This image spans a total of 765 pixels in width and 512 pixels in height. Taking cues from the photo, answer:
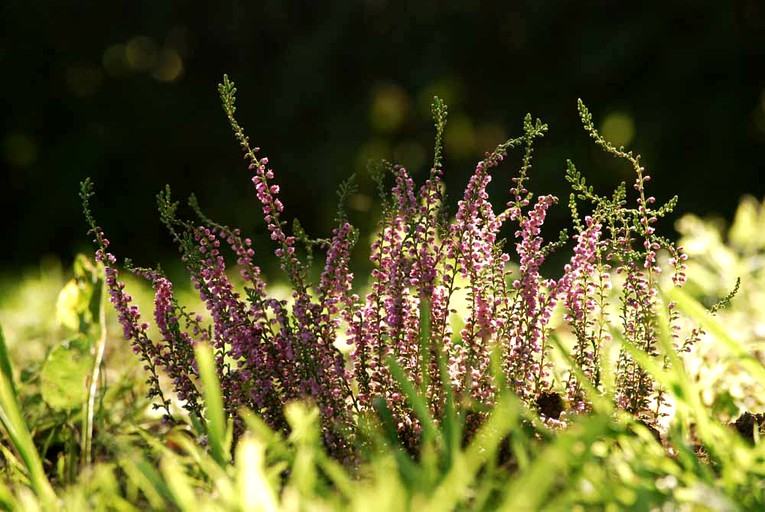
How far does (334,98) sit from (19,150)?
3070 millimetres

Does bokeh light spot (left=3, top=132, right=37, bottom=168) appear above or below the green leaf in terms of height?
above

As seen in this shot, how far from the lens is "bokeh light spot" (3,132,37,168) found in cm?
855

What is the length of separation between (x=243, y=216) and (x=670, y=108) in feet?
11.9

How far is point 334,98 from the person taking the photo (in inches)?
313

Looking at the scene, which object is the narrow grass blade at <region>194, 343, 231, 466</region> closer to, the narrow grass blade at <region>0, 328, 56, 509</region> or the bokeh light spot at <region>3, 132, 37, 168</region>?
the narrow grass blade at <region>0, 328, 56, 509</region>

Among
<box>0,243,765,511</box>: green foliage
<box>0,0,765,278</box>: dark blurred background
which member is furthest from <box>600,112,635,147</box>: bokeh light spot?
<box>0,243,765,511</box>: green foliage

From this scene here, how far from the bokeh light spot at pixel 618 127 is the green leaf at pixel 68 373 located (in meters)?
5.61

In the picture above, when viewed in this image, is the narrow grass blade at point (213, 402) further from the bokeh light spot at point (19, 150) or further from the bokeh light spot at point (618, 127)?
the bokeh light spot at point (19, 150)

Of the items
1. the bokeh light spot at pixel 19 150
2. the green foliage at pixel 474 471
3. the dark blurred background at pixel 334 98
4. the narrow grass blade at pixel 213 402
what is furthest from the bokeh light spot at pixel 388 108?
the narrow grass blade at pixel 213 402

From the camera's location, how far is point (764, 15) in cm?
720

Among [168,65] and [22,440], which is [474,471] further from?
[168,65]

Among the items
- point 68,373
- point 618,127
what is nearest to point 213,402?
point 68,373

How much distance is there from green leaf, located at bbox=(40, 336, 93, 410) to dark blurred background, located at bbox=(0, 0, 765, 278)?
14.1 feet

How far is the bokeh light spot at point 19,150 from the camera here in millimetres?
8555
